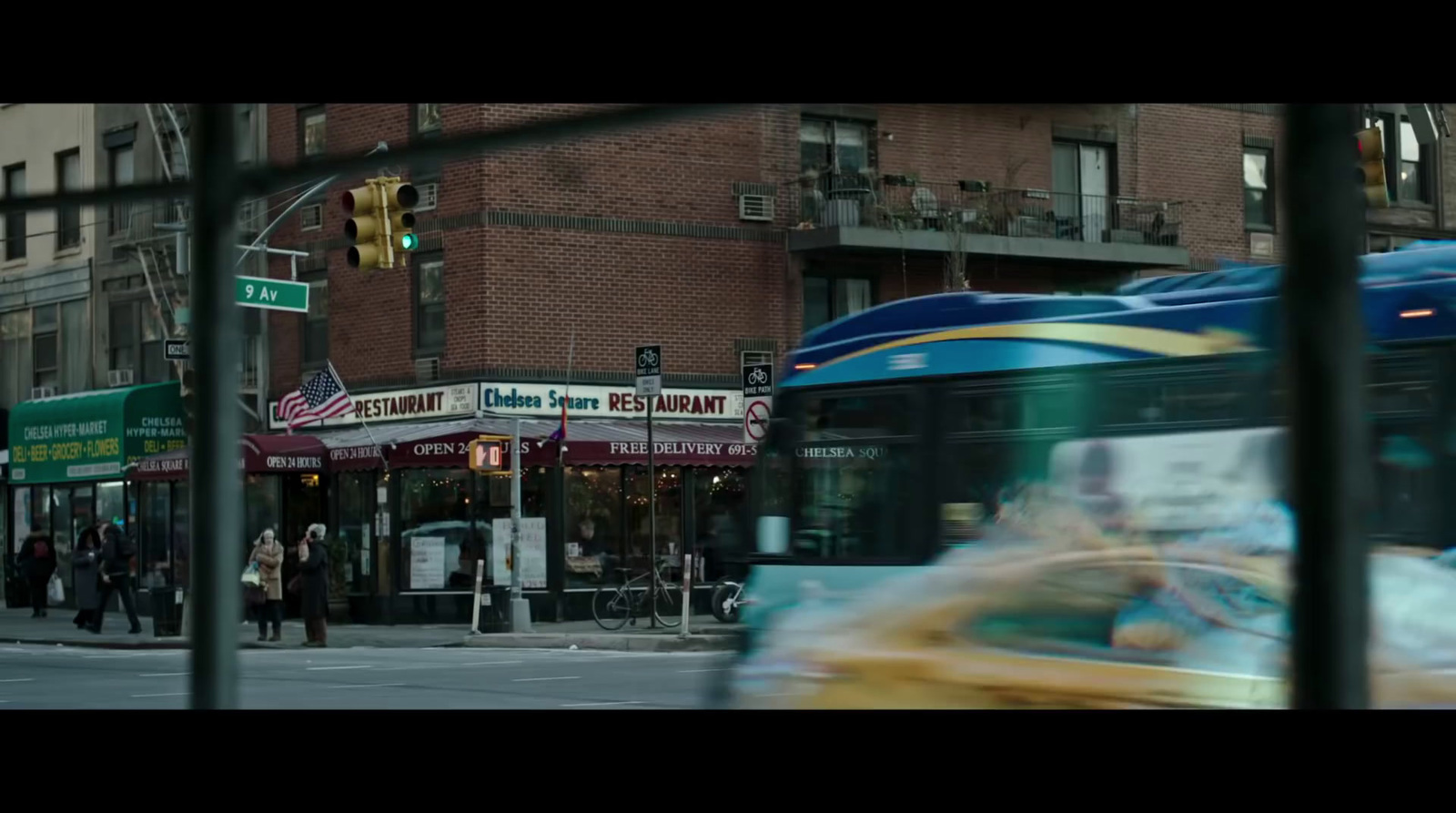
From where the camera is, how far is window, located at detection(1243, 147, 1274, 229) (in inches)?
1464

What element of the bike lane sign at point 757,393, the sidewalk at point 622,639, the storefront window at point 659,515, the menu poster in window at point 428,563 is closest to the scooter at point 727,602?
the sidewalk at point 622,639

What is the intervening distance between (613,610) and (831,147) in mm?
9751

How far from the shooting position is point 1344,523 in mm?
2680

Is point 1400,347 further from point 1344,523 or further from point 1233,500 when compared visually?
point 1344,523

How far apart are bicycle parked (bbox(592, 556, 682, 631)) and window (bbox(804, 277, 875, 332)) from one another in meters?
5.57

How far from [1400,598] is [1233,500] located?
1107mm

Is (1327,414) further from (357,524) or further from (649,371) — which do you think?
(357,524)

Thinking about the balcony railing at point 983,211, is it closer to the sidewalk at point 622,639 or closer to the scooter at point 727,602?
the scooter at point 727,602

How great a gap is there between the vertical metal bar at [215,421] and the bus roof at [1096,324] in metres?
8.81

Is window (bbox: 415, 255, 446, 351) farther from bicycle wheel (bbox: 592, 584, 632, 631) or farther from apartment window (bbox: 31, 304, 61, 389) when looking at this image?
apartment window (bbox: 31, 304, 61, 389)

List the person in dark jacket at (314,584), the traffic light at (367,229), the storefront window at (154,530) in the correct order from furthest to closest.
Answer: the storefront window at (154,530) → the person in dark jacket at (314,584) → the traffic light at (367,229)

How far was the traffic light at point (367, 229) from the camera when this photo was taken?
1906 cm

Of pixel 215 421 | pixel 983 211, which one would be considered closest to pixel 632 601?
pixel 983 211

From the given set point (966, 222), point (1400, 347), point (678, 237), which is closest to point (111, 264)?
point (678, 237)
